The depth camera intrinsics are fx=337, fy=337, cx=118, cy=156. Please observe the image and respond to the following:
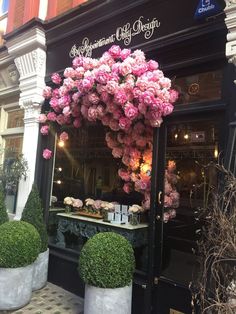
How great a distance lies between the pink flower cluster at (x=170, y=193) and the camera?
4.49m

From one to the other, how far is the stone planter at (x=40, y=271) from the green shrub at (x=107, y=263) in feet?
5.25

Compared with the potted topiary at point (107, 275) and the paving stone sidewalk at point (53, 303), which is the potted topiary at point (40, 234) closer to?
the paving stone sidewalk at point (53, 303)

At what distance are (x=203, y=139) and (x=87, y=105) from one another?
1708 millimetres

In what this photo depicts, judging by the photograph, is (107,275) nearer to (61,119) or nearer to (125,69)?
(125,69)

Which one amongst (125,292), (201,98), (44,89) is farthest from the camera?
(44,89)

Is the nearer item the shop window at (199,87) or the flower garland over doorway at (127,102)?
the shop window at (199,87)

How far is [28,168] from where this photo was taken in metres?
6.33

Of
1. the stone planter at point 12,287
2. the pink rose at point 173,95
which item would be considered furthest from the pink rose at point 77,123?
the stone planter at point 12,287

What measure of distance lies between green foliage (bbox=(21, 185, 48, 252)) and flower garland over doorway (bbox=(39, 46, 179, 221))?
146 cm

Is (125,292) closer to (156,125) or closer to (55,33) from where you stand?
(156,125)

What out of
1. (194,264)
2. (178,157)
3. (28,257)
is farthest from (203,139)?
(28,257)

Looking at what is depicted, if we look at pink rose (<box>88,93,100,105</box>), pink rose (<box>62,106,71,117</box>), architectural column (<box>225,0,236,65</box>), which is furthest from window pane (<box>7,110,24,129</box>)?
architectural column (<box>225,0,236,65</box>)

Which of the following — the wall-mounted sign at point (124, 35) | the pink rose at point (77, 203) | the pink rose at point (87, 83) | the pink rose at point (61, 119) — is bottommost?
the pink rose at point (77, 203)

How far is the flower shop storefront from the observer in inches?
165
